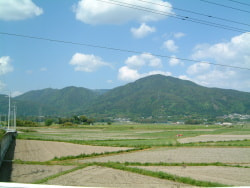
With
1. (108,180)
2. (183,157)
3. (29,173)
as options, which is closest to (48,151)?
(29,173)

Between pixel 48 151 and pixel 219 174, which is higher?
pixel 219 174

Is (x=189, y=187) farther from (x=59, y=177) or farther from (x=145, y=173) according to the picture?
(x=59, y=177)

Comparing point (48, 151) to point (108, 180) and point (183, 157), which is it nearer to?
point (183, 157)

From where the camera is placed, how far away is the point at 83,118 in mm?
125188

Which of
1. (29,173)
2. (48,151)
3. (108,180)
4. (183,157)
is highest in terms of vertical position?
(108,180)

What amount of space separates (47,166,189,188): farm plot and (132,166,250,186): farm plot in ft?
6.45

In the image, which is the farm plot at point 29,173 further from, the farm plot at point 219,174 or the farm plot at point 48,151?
the farm plot at point 219,174

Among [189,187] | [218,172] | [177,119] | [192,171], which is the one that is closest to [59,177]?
[189,187]

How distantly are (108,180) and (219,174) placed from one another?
5876 millimetres

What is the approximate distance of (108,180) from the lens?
35.3 feet

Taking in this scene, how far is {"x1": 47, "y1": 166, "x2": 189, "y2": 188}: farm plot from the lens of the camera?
1001 cm

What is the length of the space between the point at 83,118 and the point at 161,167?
113451 mm

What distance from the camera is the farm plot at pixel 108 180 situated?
32.8ft

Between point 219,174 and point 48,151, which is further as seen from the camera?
point 48,151
